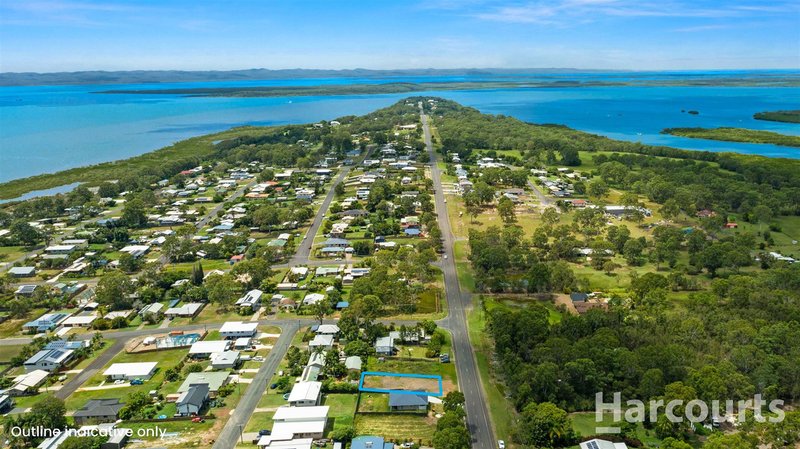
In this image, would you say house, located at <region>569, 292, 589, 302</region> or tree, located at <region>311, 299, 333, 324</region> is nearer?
tree, located at <region>311, 299, 333, 324</region>

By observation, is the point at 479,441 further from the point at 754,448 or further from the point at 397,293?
the point at 397,293

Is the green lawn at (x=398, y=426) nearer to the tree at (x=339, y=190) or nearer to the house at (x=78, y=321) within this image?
the house at (x=78, y=321)

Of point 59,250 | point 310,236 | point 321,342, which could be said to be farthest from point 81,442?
point 59,250

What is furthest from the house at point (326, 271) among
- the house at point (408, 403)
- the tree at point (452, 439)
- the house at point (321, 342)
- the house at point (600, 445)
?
the house at point (600, 445)

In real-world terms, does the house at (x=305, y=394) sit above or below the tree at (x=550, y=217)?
below

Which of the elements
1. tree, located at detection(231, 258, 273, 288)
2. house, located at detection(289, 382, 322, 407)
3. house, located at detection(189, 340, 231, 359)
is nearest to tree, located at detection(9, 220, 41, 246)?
tree, located at detection(231, 258, 273, 288)

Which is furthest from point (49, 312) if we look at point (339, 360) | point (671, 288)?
point (671, 288)

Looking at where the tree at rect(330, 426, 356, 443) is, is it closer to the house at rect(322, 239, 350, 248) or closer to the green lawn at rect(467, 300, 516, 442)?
the green lawn at rect(467, 300, 516, 442)
